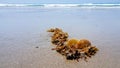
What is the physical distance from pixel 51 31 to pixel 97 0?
62.0 feet

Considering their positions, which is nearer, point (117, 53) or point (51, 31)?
point (117, 53)

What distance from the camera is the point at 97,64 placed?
15.0ft

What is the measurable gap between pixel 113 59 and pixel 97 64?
512 mm

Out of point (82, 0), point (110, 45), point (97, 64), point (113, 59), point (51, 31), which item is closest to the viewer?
point (97, 64)

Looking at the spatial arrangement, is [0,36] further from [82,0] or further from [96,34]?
[82,0]

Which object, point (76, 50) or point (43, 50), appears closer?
point (76, 50)

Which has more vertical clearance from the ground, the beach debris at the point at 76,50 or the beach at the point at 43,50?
the beach debris at the point at 76,50

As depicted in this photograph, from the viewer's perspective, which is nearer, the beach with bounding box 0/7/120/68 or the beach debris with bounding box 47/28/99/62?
the beach with bounding box 0/7/120/68

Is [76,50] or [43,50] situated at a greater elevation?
[76,50]

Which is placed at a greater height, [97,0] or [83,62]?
[83,62]

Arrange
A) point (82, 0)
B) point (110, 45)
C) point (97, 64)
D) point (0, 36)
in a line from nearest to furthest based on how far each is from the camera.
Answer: point (97, 64) → point (110, 45) → point (0, 36) → point (82, 0)

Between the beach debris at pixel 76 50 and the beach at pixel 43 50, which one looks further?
the beach debris at pixel 76 50

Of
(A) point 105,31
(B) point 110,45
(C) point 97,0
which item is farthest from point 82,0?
(B) point 110,45

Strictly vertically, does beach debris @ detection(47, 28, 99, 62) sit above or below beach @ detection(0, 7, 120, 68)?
above
